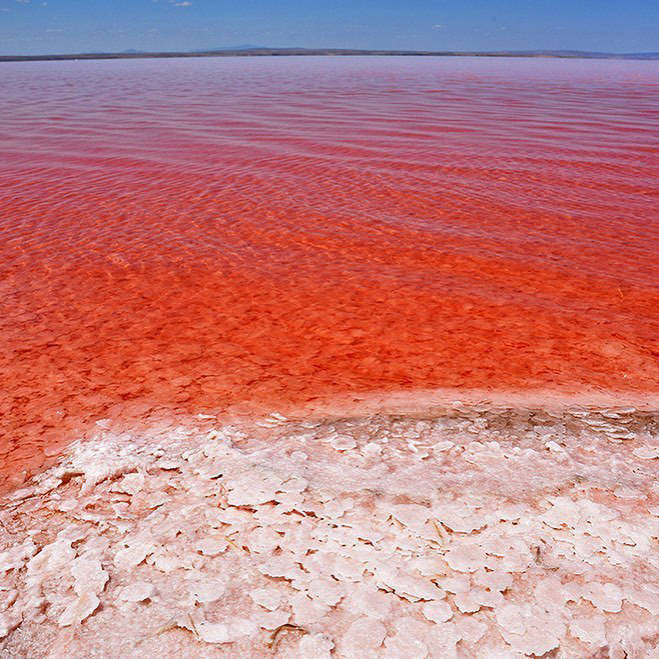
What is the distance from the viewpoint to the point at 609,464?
99.0 inches

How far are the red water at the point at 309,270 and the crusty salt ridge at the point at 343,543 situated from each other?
47 centimetres

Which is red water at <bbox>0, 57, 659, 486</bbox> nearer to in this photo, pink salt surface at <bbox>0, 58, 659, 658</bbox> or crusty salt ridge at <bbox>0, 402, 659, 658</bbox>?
pink salt surface at <bbox>0, 58, 659, 658</bbox>

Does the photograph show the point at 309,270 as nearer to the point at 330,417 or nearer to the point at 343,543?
the point at 330,417

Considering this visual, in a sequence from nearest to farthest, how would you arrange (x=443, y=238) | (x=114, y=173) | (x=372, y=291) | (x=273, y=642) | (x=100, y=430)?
1. (x=273, y=642)
2. (x=100, y=430)
3. (x=372, y=291)
4. (x=443, y=238)
5. (x=114, y=173)

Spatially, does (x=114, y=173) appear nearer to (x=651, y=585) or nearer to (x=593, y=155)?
(x=593, y=155)

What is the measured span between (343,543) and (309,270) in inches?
120

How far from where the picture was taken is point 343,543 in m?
2.10

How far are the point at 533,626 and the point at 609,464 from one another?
3.11 feet

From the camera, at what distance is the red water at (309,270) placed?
3.34 meters

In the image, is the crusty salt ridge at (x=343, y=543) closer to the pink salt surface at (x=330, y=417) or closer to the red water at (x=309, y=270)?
the pink salt surface at (x=330, y=417)

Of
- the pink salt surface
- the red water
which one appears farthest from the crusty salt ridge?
the red water

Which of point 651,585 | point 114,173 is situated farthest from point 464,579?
point 114,173

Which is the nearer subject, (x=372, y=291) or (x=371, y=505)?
(x=371, y=505)

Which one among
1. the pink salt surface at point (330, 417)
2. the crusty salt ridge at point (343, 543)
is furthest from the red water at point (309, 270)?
the crusty salt ridge at point (343, 543)
